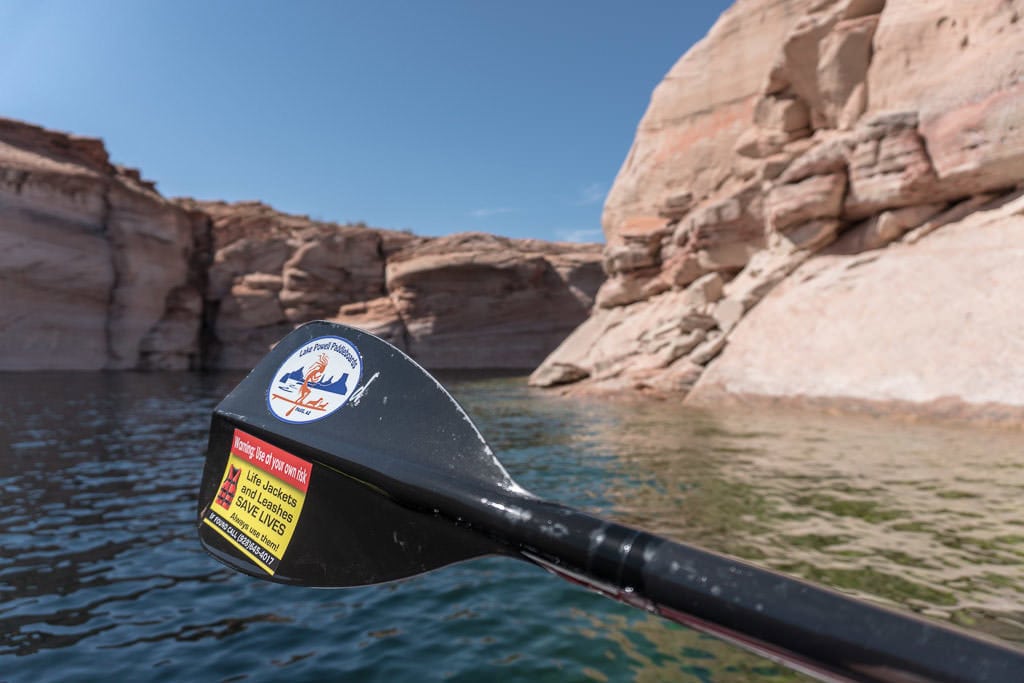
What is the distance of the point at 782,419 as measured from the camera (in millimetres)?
9859

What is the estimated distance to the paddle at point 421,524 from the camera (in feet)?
2.98

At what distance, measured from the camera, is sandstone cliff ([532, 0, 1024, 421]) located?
34.0ft

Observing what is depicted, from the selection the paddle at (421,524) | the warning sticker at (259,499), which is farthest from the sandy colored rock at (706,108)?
the warning sticker at (259,499)

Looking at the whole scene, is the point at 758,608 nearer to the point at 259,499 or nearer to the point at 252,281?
the point at 259,499

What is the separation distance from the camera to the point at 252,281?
31859 mm

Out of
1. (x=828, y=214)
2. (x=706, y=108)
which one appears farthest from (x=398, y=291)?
(x=828, y=214)

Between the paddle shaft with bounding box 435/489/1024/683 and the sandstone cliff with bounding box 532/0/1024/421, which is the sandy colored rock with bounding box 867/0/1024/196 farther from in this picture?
the paddle shaft with bounding box 435/489/1024/683

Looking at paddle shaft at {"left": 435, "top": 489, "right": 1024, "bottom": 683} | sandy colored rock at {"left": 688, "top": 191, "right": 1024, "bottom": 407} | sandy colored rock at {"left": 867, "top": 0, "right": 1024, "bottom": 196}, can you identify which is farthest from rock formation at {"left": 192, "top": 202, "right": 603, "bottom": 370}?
paddle shaft at {"left": 435, "top": 489, "right": 1024, "bottom": 683}

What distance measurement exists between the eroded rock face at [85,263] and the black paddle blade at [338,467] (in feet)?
93.8

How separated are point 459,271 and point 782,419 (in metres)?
23.0

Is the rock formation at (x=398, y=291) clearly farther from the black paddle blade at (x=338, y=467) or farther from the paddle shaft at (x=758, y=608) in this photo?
the paddle shaft at (x=758, y=608)

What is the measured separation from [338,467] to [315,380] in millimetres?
474

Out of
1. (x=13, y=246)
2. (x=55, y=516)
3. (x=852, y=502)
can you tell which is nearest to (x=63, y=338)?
(x=13, y=246)

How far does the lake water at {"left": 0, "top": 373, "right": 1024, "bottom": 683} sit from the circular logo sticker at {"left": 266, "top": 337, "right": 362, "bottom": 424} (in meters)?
1.34
